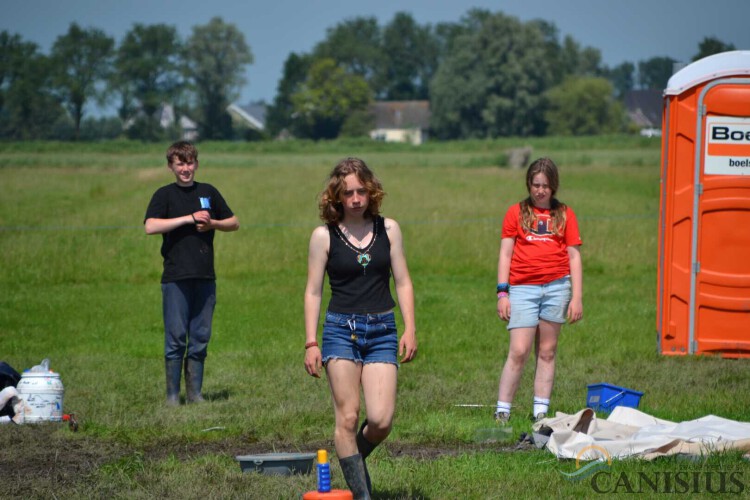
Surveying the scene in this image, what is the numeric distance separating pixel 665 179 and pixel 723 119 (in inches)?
33.4

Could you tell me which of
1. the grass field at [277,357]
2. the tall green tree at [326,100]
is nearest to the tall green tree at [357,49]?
the tall green tree at [326,100]

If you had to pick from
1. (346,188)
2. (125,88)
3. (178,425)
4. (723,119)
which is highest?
(125,88)

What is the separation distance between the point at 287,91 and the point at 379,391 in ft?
369

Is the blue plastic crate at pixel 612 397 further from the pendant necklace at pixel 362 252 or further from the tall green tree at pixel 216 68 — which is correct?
the tall green tree at pixel 216 68

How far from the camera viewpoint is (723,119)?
435 inches

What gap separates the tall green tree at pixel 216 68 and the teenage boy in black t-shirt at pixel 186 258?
82618 millimetres

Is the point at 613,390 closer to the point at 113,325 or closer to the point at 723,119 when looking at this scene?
the point at 723,119

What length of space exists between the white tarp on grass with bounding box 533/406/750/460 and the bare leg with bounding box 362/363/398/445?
5.70ft

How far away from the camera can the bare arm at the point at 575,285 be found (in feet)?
26.0

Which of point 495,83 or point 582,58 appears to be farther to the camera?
point 582,58

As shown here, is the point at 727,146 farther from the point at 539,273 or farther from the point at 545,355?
the point at 545,355

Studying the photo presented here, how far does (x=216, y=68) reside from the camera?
10544 centimetres

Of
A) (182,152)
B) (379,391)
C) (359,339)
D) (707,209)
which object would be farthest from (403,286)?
(707,209)

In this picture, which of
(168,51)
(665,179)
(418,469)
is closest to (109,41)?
(168,51)
